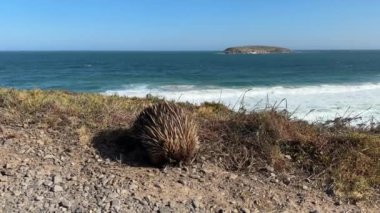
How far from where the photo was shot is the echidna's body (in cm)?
555

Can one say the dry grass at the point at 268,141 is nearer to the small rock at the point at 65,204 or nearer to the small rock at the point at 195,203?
the small rock at the point at 195,203

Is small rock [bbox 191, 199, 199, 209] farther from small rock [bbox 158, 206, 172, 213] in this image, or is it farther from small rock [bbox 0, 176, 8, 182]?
small rock [bbox 0, 176, 8, 182]

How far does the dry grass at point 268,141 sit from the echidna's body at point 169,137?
14.6 inches

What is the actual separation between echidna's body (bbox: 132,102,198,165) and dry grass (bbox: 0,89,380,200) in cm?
37

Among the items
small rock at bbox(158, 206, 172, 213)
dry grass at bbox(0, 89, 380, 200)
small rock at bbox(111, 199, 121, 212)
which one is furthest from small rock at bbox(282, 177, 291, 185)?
small rock at bbox(111, 199, 121, 212)

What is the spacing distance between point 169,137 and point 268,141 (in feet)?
4.99

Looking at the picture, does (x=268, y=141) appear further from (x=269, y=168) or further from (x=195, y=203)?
(x=195, y=203)

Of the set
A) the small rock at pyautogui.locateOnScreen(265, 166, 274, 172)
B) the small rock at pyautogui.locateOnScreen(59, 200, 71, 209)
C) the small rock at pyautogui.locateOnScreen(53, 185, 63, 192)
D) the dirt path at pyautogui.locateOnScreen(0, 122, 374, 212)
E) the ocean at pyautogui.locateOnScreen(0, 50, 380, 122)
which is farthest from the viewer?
the ocean at pyautogui.locateOnScreen(0, 50, 380, 122)

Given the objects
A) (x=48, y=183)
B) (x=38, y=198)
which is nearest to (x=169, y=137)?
(x=48, y=183)

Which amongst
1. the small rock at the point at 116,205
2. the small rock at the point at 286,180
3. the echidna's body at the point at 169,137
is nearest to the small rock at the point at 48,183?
the small rock at the point at 116,205

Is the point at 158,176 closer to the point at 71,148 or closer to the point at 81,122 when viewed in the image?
the point at 71,148

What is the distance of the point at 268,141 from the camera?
6293mm

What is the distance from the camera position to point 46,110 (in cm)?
704

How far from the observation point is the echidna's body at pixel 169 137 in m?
5.55
